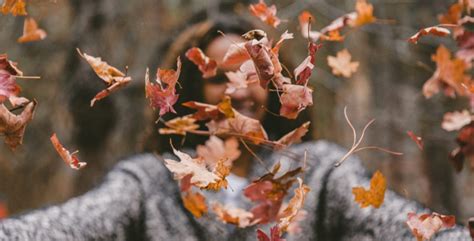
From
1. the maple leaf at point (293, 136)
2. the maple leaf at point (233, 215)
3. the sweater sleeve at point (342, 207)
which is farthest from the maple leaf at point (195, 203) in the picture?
the maple leaf at point (293, 136)

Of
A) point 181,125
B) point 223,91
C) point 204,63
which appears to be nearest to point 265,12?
point 204,63

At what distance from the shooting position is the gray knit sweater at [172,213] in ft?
3.58

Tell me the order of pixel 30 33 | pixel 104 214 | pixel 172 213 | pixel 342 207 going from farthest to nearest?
pixel 172 213 < pixel 342 207 < pixel 104 214 < pixel 30 33

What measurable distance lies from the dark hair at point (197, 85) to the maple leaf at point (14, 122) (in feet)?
2.55

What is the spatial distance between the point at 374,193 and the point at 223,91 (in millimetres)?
540

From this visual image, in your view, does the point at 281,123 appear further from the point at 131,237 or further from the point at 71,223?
the point at 71,223

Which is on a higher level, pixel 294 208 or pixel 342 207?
pixel 294 208

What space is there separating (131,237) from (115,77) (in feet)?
1.54

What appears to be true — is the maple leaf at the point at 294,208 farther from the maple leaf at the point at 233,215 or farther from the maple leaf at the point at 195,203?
the maple leaf at the point at 195,203

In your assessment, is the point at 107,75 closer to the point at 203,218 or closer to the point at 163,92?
the point at 163,92

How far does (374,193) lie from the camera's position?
3.67 ft

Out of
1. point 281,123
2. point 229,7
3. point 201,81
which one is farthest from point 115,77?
point 229,7

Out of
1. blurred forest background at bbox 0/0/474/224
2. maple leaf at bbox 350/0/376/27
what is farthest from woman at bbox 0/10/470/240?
blurred forest background at bbox 0/0/474/224

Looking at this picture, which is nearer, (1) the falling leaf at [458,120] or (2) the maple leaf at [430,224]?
(2) the maple leaf at [430,224]
